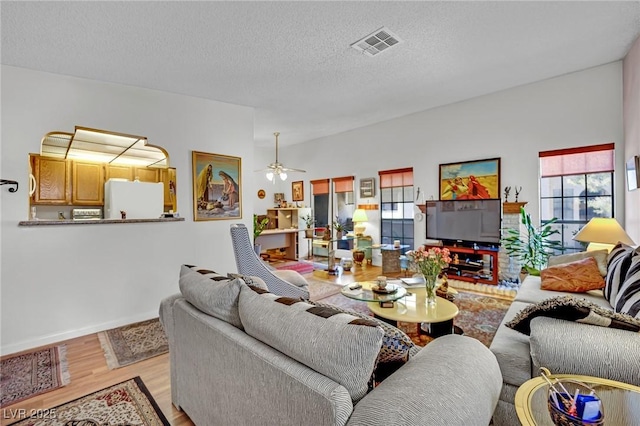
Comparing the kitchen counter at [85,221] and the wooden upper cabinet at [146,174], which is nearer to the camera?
the kitchen counter at [85,221]

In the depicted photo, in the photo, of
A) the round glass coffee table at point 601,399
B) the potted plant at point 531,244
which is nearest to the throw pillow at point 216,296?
the round glass coffee table at point 601,399

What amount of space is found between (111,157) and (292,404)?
602 cm

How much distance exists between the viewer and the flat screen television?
4.45 metres

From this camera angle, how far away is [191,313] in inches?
64.9

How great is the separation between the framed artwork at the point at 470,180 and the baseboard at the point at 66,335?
466 cm

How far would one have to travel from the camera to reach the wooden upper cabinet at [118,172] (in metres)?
5.16

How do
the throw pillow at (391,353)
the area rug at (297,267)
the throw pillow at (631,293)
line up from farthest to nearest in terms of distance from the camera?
1. the area rug at (297,267)
2. the throw pillow at (631,293)
3. the throw pillow at (391,353)

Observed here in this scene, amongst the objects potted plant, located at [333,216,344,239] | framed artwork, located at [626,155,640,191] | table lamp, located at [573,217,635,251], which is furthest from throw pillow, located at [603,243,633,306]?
potted plant, located at [333,216,344,239]

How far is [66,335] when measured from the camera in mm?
3051

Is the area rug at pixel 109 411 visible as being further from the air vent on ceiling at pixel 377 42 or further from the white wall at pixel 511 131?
the white wall at pixel 511 131

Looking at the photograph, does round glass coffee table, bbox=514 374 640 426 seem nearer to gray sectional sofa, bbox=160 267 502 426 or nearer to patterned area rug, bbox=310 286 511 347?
gray sectional sofa, bbox=160 267 502 426

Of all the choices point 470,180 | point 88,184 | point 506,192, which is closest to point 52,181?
point 88,184

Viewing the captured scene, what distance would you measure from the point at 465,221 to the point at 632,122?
2142 mm

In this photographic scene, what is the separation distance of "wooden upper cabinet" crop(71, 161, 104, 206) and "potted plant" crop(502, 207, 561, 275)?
6.56 meters
